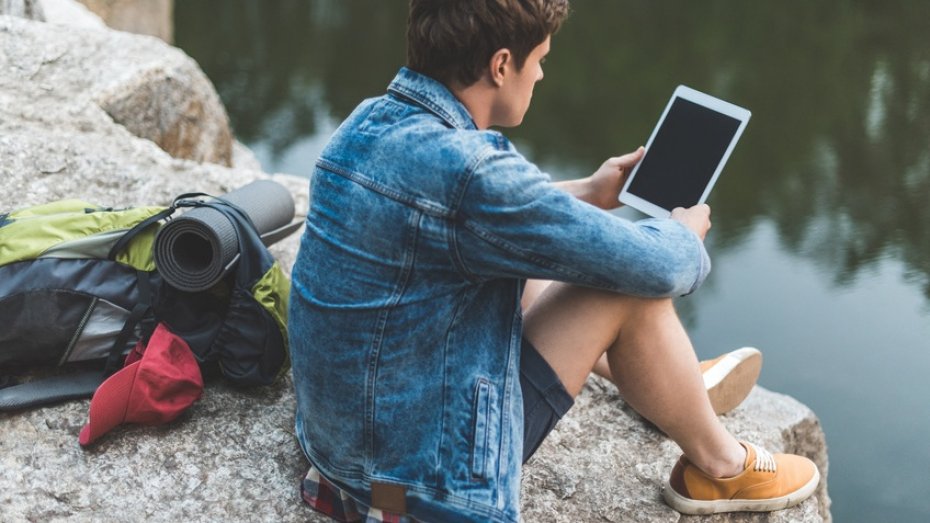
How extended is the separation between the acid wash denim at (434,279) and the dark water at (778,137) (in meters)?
2.80

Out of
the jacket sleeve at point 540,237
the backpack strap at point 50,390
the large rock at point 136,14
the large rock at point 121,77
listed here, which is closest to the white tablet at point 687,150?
the jacket sleeve at point 540,237

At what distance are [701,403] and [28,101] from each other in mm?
2888

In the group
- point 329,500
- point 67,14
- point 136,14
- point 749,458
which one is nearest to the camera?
point 329,500

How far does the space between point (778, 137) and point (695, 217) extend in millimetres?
6611

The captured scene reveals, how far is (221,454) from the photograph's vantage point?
2.21 m

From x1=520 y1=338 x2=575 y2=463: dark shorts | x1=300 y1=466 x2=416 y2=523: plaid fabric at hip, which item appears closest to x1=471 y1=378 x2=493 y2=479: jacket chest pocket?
x1=520 y1=338 x2=575 y2=463: dark shorts

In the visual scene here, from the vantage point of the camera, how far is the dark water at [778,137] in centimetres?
486

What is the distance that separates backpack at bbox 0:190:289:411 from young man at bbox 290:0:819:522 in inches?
15.3

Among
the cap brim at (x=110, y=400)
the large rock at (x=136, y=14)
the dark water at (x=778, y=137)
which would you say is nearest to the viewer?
the cap brim at (x=110, y=400)

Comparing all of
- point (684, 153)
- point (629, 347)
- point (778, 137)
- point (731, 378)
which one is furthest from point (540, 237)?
point (778, 137)

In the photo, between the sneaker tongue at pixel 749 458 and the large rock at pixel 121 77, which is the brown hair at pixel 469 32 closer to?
the sneaker tongue at pixel 749 458

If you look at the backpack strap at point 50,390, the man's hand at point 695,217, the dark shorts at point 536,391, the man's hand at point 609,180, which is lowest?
the backpack strap at point 50,390

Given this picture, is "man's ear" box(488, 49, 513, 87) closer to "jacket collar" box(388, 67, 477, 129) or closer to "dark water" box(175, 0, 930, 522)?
"jacket collar" box(388, 67, 477, 129)

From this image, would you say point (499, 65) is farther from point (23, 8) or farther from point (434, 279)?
point (23, 8)
